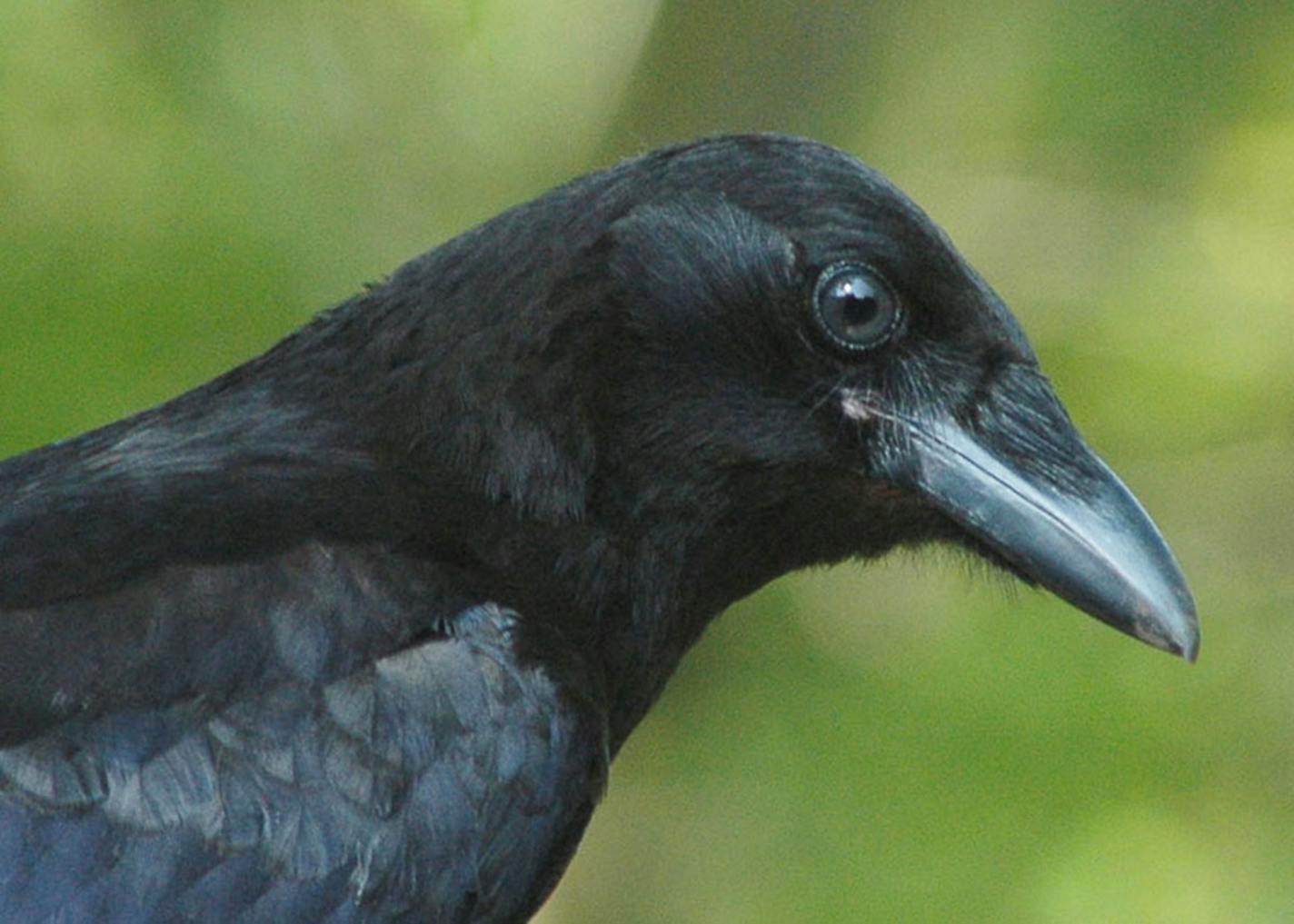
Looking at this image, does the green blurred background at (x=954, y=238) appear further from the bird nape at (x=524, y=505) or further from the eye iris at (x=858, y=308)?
the eye iris at (x=858, y=308)

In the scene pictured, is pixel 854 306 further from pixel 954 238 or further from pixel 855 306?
pixel 954 238

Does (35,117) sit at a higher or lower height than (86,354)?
higher

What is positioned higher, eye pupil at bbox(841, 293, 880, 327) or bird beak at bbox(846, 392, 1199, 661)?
eye pupil at bbox(841, 293, 880, 327)

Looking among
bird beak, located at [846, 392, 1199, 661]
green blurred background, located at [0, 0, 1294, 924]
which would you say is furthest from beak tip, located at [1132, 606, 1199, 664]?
green blurred background, located at [0, 0, 1294, 924]

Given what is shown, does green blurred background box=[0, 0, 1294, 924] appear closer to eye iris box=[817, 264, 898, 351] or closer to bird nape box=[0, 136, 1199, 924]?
bird nape box=[0, 136, 1199, 924]

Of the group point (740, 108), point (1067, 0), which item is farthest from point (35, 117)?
point (1067, 0)

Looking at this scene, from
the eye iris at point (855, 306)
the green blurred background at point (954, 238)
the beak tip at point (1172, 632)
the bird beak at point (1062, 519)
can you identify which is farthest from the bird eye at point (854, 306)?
the green blurred background at point (954, 238)

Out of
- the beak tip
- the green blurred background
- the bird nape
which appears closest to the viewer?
the bird nape

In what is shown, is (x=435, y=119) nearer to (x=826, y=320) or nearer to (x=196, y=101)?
(x=196, y=101)
